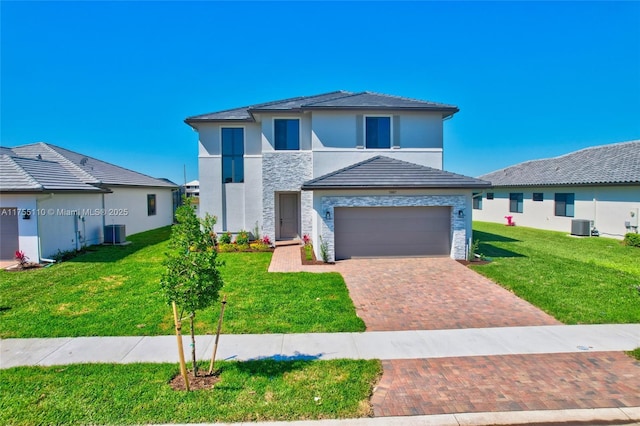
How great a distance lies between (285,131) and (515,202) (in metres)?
20.1

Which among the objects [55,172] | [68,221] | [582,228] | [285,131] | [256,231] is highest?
[285,131]

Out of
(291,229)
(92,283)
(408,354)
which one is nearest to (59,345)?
(92,283)

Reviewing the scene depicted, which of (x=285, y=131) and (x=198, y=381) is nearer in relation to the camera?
(x=198, y=381)

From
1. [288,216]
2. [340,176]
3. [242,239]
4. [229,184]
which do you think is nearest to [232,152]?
[229,184]

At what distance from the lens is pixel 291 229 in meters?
18.3

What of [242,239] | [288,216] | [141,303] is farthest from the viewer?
[288,216]

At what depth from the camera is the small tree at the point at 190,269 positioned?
446 cm

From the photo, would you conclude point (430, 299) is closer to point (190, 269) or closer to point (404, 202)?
point (404, 202)

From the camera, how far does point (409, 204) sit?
42.2ft

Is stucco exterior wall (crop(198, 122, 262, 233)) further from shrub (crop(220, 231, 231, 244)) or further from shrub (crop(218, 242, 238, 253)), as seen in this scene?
shrub (crop(218, 242, 238, 253))

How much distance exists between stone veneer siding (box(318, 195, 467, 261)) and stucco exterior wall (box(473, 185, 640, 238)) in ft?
38.7

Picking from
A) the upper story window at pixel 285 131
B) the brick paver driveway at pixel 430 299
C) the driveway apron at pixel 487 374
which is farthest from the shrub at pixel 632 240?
the upper story window at pixel 285 131

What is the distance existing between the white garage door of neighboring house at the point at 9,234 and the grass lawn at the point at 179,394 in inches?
414

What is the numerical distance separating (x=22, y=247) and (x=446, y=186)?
16056mm
